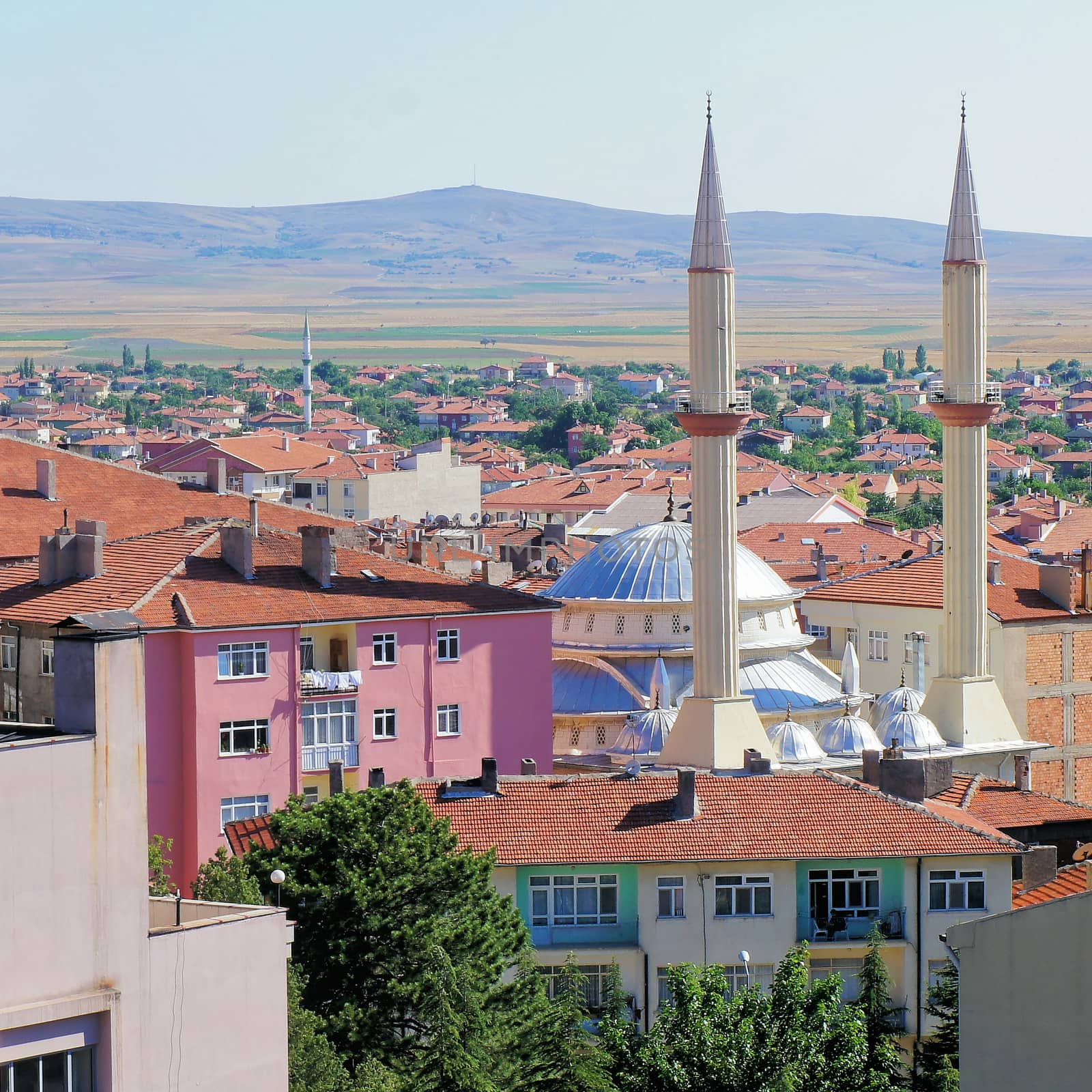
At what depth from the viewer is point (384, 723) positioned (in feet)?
110

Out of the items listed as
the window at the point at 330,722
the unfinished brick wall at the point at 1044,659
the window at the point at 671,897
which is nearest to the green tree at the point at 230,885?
the window at the point at 671,897

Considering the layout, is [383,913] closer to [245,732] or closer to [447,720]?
[245,732]

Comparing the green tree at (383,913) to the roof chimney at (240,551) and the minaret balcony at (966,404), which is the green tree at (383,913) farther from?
the minaret balcony at (966,404)

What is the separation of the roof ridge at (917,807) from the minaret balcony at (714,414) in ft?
31.1

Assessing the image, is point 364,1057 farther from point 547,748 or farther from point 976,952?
point 547,748

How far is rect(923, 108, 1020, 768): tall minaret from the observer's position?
1610 inches

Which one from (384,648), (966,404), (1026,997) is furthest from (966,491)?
(1026,997)

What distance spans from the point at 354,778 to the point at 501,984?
38.7 ft

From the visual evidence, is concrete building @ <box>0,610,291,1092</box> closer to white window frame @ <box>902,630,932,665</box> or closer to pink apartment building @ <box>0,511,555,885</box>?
pink apartment building @ <box>0,511,555,885</box>

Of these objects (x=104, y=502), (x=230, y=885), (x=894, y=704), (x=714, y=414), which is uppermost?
(x=714, y=414)

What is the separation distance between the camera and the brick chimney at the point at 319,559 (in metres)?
33.6

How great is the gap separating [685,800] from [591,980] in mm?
2186

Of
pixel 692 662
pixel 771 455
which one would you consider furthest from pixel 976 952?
pixel 771 455

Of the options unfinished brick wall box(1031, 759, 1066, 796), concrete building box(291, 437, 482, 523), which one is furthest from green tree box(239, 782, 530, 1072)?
concrete building box(291, 437, 482, 523)
